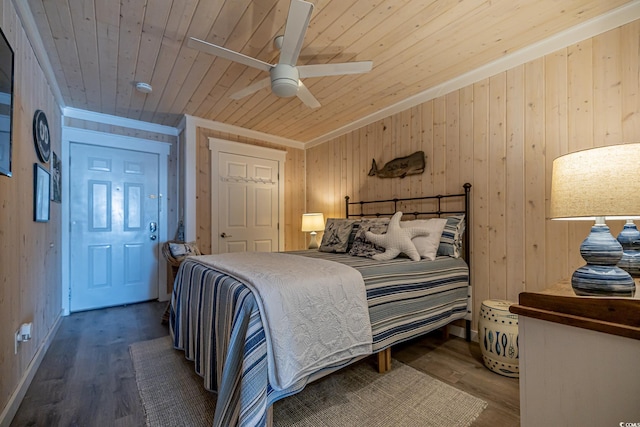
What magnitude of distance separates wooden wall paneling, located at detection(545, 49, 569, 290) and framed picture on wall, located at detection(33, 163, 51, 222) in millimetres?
3752

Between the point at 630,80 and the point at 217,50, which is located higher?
the point at 217,50

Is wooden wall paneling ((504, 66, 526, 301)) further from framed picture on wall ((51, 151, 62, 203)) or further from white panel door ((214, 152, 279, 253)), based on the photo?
framed picture on wall ((51, 151, 62, 203))

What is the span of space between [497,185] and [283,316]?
2083 millimetres

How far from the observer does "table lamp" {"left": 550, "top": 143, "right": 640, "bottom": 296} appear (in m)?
0.91

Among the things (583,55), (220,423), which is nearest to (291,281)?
(220,423)

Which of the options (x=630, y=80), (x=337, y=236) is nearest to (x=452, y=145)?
(x=630, y=80)

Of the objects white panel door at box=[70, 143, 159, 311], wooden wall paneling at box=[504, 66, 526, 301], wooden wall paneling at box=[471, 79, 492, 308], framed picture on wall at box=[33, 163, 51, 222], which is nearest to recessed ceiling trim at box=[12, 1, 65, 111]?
framed picture on wall at box=[33, 163, 51, 222]

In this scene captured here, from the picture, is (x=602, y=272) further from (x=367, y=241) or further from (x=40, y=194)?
(x=40, y=194)

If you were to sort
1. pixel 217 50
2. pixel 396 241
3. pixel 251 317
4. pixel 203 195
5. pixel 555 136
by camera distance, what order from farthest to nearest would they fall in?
pixel 203 195, pixel 396 241, pixel 555 136, pixel 217 50, pixel 251 317

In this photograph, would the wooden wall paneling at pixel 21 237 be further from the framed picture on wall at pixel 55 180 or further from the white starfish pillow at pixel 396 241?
the white starfish pillow at pixel 396 241

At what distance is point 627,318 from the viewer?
74 centimetres

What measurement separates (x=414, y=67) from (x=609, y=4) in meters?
1.19

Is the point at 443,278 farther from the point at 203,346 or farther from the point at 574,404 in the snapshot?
the point at 203,346

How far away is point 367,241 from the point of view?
245 cm
